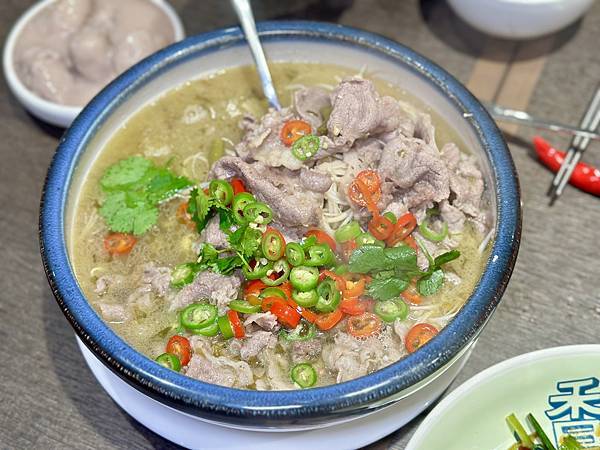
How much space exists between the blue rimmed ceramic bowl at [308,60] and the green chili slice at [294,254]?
459 mm

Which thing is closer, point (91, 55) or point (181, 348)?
point (181, 348)

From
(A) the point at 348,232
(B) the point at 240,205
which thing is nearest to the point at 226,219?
(B) the point at 240,205

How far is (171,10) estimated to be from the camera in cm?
366

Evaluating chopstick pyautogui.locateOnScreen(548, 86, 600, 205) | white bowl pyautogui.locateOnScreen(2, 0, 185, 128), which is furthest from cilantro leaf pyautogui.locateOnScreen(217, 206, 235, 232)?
chopstick pyautogui.locateOnScreen(548, 86, 600, 205)

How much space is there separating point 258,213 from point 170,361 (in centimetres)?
55

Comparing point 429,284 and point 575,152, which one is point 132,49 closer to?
point 429,284

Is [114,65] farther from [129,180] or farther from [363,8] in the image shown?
[363,8]

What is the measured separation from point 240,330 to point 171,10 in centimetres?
200

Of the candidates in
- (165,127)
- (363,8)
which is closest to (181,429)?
(165,127)

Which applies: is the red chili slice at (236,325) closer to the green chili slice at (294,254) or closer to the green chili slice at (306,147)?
the green chili slice at (294,254)

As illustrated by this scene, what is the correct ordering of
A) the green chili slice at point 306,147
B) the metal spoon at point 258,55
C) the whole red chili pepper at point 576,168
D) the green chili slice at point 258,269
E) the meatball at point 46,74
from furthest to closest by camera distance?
the meatball at point 46,74, the whole red chili pepper at point 576,168, the metal spoon at point 258,55, the green chili slice at point 306,147, the green chili slice at point 258,269

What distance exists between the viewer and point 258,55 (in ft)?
9.54

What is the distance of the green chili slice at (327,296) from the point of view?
7.51 feet

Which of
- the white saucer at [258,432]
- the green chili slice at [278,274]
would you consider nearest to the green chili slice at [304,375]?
the white saucer at [258,432]
